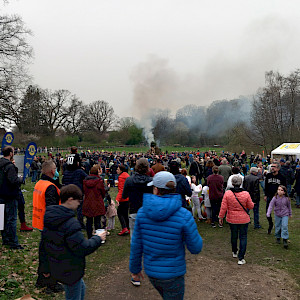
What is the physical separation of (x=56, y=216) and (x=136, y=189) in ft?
8.59

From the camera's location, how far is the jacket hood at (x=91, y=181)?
617 cm

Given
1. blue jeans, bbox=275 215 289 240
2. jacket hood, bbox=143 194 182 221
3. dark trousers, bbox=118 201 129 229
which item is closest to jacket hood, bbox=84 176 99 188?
dark trousers, bbox=118 201 129 229

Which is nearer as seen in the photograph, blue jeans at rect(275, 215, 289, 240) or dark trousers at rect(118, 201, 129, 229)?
blue jeans at rect(275, 215, 289, 240)

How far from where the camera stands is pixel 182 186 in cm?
639

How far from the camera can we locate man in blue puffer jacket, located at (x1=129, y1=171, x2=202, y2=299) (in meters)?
2.54

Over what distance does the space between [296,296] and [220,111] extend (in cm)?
4097

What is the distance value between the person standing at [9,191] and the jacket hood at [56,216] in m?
2.98

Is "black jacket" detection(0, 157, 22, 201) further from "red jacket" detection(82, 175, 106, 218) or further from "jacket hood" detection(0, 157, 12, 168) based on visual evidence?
"red jacket" detection(82, 175, 106, 218)

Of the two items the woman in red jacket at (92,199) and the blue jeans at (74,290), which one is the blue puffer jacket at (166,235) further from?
the woman in red jacket at (92,199)

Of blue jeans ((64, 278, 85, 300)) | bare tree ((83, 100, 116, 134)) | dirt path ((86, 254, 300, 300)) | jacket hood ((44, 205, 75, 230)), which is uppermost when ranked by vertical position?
bare tree ((83, 100, 116, 134))

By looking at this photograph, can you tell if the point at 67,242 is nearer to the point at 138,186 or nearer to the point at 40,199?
the point at 40,199

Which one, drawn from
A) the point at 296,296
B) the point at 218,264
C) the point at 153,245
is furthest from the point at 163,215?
the point at 218,264

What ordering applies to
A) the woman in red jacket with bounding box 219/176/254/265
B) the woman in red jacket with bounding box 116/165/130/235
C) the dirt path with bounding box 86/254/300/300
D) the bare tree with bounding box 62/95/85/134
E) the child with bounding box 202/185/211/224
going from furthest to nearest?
the bare tree with bounding box 62/95/85/134 < the child with bounding box 202/185/211/224 < the woman in red jacket with bounding box 116/165/130/235 < the woman in red jacket with bounding box 219/176/254/265 < the dirt path with bounding box 86/254/300/300

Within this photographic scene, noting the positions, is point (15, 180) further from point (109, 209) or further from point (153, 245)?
point (153, 245)
